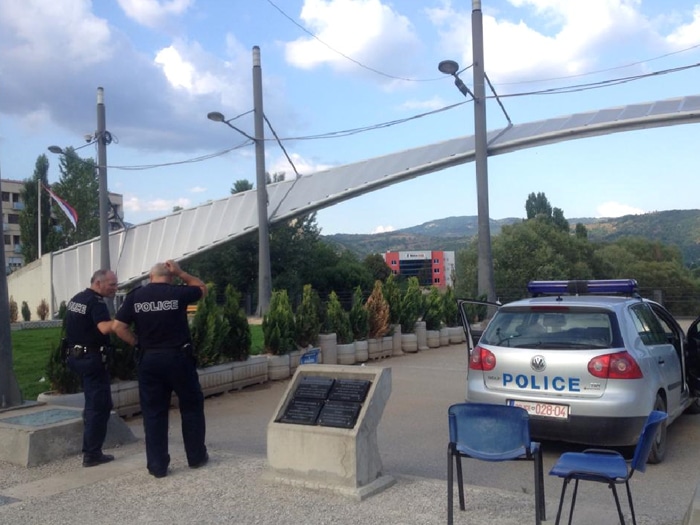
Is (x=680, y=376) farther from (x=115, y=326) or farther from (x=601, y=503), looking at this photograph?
(x=115, y=326)

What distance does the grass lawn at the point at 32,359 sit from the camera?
1020 centimetres

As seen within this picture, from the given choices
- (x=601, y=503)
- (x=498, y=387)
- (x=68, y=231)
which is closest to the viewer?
(x=601, y=503)

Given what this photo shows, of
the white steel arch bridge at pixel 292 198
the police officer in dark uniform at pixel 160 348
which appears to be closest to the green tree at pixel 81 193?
the white steel arch bridge at pixel 292 198

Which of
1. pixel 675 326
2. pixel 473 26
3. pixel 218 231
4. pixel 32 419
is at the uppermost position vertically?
pixel 473 26

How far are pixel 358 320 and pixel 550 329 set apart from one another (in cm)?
811

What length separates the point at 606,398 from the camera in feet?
20.6

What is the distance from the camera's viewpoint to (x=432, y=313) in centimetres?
1795

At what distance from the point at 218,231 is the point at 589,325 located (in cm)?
3031

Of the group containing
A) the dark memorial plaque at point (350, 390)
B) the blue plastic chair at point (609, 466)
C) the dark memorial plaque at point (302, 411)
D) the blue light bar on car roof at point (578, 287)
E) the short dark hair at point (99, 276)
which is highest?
the short dark hair at point (99, 276)

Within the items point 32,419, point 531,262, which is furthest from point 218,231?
point 32,419

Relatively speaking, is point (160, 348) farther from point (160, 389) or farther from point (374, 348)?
point (374, 348)

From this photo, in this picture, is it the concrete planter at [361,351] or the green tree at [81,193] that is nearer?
the concrete planter at [361,351]

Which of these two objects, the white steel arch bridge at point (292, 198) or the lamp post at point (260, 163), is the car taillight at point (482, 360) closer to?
the lamp post at point (260, 163)

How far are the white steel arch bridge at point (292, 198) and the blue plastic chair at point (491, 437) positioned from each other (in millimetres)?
21342
